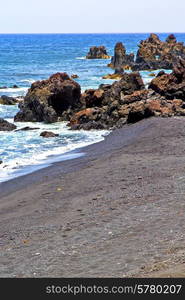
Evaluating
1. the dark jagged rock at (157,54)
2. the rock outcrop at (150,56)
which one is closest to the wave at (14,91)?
the rock outcrop at (150,56)

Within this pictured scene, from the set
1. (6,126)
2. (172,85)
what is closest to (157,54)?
(172,85)

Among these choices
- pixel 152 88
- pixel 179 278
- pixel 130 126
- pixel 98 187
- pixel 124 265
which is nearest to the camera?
pixel 179 278

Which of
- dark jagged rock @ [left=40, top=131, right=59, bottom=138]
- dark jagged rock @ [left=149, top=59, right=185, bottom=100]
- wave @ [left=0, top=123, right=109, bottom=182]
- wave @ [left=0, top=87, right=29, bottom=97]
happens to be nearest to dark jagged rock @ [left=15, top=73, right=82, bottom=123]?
wave @ [left=0, top=123, right=109, bottom=182]

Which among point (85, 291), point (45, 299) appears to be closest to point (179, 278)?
point (85, 291)

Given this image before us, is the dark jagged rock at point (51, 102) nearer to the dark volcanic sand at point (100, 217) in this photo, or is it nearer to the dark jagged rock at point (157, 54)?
the dark volcanic sand at point (100, 217)

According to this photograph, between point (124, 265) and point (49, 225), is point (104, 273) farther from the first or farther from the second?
point (49, 225)

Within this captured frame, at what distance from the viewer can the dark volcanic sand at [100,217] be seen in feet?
34.6

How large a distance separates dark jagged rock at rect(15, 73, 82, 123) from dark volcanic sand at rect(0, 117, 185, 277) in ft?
51.0

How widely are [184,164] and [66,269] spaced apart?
9033 mm

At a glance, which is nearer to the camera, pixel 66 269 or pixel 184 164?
pixel 66 269

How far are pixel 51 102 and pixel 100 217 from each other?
25.4 meters

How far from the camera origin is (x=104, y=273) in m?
9.89

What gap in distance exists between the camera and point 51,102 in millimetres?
38406

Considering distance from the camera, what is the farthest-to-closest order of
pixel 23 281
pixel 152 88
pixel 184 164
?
pixel 152 88 < pixel 184 164 < pixel 23 281
